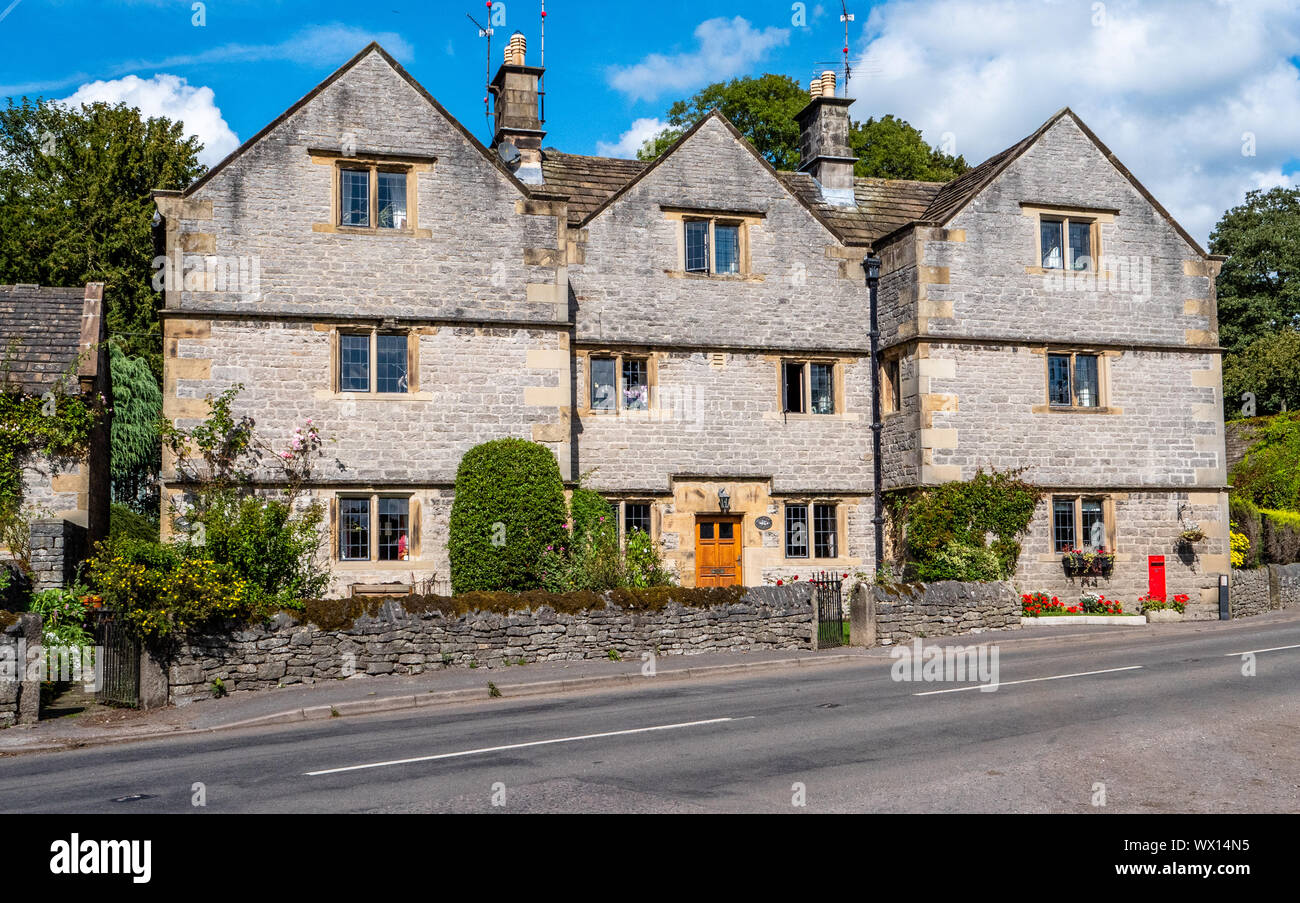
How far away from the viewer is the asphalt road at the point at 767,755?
894 centimetres

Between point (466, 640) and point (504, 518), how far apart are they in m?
3.55

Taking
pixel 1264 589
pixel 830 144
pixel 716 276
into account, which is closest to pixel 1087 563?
pixel 1264 589

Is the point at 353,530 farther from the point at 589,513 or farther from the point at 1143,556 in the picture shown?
the point at 1143,556

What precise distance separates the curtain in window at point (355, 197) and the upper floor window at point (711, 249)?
6.74 meters

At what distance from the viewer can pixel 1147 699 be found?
13711 mm

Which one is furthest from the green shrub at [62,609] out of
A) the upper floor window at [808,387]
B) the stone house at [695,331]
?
the upper floor window at [808,387]

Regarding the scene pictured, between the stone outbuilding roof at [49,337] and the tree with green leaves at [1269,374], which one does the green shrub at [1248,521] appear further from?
the stone outbuilding roof at [49,337]

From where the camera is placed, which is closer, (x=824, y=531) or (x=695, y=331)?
(x=695, y=331)

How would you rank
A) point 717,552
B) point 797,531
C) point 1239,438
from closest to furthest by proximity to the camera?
point 717,552 → point 797,531 → point 1239,438

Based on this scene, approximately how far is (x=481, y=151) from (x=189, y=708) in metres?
12.0

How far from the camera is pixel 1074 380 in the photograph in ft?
86.2
